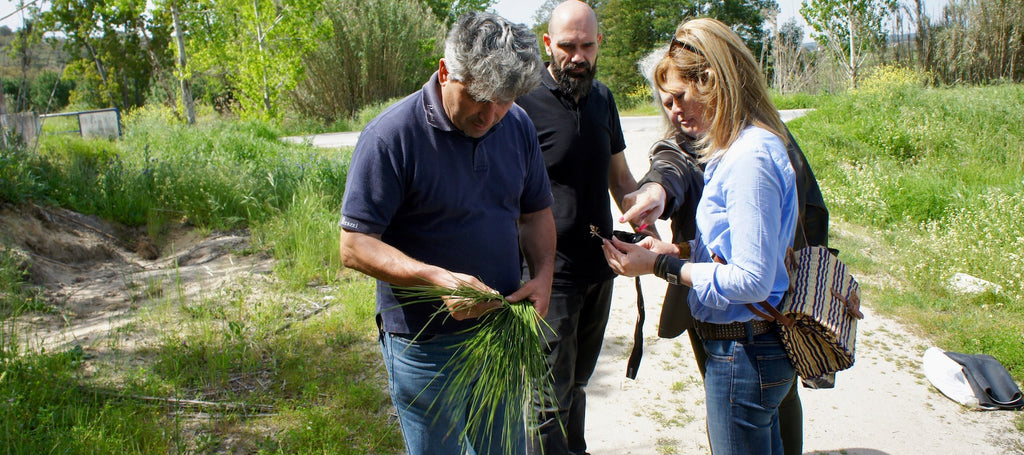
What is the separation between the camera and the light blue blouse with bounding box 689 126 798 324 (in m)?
1.80

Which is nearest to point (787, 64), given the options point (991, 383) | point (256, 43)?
point (256, 43)

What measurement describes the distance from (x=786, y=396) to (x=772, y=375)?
17.0 inches

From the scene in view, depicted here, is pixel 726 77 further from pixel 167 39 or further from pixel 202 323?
pixel 167 39

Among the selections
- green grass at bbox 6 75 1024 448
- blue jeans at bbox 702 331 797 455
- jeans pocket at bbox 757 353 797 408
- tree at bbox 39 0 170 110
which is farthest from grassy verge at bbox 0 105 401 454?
tree at bbox 39 0 170 110

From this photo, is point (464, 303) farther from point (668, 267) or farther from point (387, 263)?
point (668, 267)

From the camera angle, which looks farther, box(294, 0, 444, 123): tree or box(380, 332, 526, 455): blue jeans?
box(294, 0, 444, 123): tree

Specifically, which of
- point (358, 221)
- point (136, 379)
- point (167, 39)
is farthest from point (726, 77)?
point (167, 39)

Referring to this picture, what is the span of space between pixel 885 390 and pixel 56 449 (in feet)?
14.2

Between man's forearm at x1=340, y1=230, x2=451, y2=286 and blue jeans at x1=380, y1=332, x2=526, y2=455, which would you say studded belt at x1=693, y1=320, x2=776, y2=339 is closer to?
blue jeans at x1=380, y1=332, x2=526, y2=455

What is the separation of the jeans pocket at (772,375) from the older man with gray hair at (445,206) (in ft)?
2.27

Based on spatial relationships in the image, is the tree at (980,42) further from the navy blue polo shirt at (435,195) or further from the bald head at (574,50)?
the navy blue polo shirt at (435,195)

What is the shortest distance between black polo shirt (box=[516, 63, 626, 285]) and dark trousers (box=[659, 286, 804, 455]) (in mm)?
503

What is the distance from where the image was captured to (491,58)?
1772mm

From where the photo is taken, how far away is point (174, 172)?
7098 mm
